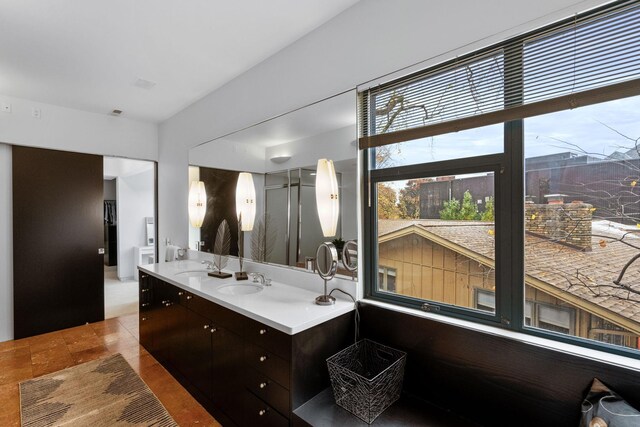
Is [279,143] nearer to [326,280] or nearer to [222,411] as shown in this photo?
[326,280]

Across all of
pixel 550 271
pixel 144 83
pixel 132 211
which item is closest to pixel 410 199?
pixel 550 271

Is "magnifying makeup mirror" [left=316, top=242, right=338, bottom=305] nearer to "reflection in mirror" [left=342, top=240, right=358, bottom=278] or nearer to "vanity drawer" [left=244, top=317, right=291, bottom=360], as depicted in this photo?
"reflection in mirror" [left=342, top=240, right=358, bottom=278]

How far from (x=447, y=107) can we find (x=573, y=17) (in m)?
0.56

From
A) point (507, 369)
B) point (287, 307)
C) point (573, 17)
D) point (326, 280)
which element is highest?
point (573, 17)

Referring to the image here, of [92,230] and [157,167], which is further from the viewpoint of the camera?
[157,167]

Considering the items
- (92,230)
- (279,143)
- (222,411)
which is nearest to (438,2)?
(279,143)

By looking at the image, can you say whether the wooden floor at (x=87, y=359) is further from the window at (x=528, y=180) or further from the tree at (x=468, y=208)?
the tree at (x=468, y=208)

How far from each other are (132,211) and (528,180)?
5.07 metres

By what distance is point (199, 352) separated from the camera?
2234mm

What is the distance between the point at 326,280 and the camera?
194 centimetres

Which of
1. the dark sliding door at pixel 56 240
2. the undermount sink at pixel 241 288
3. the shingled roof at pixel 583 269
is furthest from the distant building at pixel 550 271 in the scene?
the dark sliding door at pixel 56 240

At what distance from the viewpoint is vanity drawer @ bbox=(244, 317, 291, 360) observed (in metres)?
1.53

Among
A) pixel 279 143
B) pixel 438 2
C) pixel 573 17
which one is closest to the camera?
pixel 573 17

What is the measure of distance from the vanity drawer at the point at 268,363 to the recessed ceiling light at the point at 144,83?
2713mm
